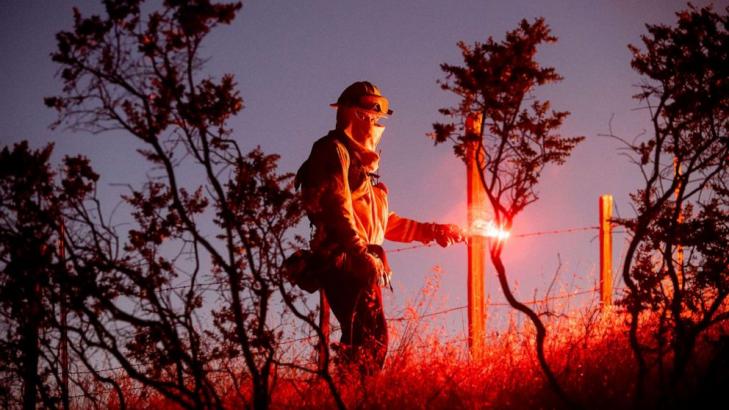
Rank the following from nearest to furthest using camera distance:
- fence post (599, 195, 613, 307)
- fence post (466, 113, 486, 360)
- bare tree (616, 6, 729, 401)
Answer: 1. bare tree (616, 6, 729, 401)
2. fence post (466, 113, 486, 360)
3. fence post (599, 195, 613, 307)

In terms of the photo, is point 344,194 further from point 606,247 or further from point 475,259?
point 606,247

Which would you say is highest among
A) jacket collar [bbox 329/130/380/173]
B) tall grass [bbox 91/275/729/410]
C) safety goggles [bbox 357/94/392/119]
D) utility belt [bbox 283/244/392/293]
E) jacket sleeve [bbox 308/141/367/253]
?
safety goggles [bbox 357/94/392/119]

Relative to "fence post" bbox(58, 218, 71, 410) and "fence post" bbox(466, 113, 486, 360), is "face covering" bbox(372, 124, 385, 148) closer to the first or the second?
"fence post" bbox(466, 113, 486, 360)

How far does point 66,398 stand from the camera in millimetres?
4938

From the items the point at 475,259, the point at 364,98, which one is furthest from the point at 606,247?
the point at 364,98

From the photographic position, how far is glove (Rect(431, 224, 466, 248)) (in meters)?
5.68

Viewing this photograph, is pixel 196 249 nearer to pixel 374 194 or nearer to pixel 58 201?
pixel 58 201

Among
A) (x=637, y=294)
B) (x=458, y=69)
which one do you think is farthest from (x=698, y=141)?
(x=458, y=69)

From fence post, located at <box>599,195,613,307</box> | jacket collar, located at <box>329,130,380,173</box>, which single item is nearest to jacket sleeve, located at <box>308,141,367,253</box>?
jacket collar, located at <box>329,130,380,173</box>

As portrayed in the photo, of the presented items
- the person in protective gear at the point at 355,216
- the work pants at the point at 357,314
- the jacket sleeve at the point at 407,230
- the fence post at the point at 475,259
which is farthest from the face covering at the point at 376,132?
the fence post at the point at 475,259

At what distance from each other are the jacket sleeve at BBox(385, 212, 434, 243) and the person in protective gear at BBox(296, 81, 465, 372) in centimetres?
34

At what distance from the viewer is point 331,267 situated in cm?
483

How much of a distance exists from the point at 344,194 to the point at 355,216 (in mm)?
405

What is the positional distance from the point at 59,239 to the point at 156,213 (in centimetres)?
71
